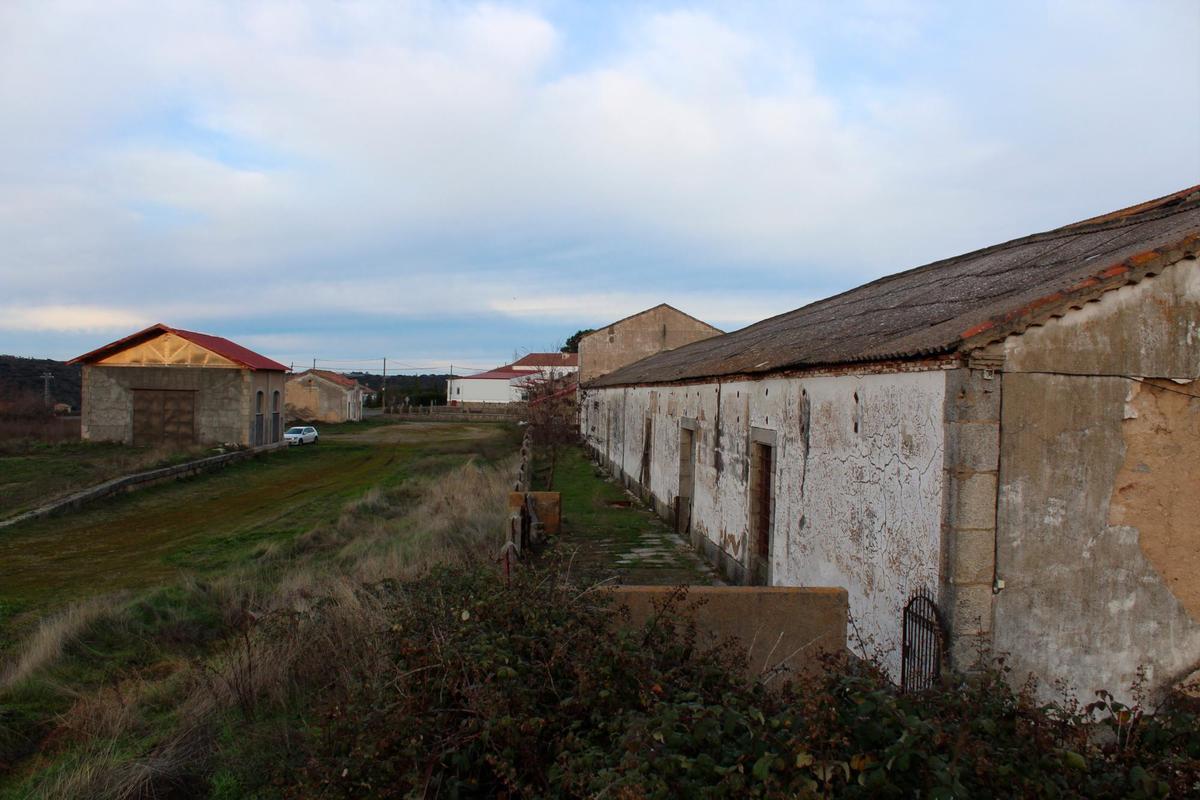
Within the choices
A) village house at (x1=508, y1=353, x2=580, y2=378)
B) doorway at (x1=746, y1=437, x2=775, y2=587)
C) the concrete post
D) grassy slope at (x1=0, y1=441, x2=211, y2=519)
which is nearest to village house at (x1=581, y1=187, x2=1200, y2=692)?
the concrete post

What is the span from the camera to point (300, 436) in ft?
116

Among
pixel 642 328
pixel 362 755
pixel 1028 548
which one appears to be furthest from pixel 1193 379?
pixel 642 328

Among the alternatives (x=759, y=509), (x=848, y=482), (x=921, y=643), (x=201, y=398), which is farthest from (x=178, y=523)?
(x=201, y=398)

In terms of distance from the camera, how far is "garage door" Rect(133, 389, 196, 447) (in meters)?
28.4

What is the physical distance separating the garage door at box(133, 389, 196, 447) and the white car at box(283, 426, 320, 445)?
593 centimetres

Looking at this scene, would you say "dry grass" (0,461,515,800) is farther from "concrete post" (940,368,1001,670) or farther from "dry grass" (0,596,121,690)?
"concrete post" (940,368,1001,670)

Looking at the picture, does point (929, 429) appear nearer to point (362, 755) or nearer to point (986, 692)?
point (986, 692)

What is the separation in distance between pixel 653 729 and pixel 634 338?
3546cm

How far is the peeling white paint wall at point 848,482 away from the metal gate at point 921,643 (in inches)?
4.6

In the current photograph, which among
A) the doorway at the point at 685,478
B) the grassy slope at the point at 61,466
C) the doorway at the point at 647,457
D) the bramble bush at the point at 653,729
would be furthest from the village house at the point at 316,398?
the bramble bush at the point at 653,729

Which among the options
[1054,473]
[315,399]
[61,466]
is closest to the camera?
[1054,473]

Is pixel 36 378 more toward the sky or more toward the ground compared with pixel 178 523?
more toward the sky

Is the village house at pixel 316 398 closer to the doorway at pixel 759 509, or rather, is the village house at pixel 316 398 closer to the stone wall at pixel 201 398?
the stone wall at pixel 201 398

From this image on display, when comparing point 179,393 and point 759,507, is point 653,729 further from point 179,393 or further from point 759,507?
point 179,393
